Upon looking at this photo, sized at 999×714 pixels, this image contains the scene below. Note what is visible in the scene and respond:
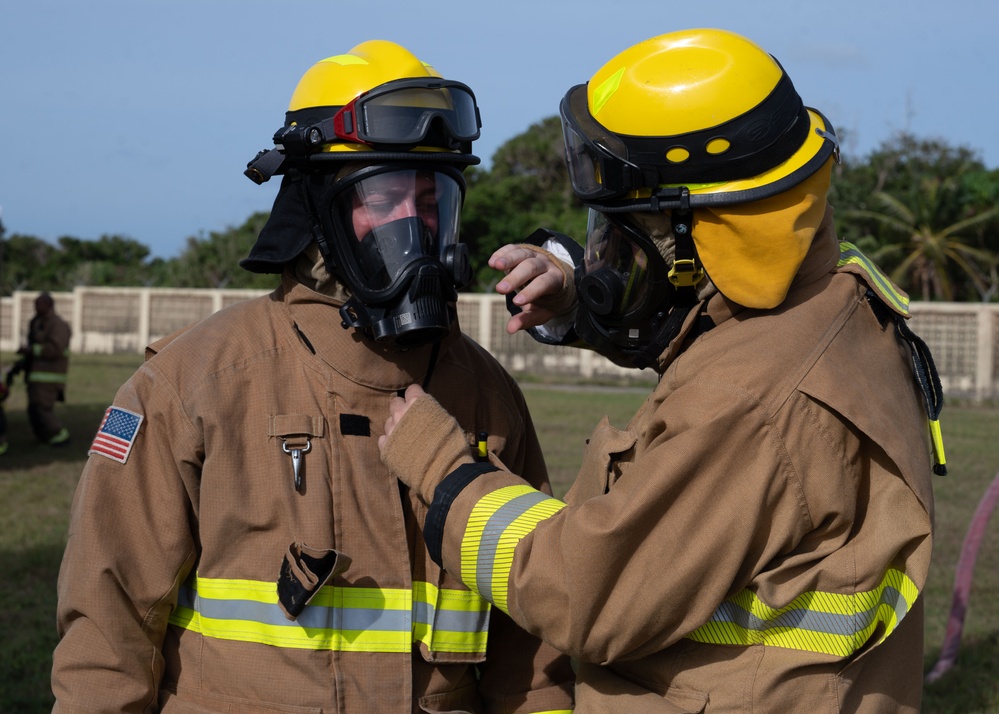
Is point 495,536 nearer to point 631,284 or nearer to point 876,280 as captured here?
point 631,284

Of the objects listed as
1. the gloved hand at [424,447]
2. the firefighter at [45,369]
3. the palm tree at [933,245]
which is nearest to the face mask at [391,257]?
the gloved hand at [424,447]

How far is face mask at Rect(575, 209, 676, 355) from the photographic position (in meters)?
2.14

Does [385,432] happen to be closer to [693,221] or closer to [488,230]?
[693,221]

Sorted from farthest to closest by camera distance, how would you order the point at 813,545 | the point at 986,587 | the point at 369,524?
1. the point at 986,587
2. the point at 369,524
3. the point at 813,545

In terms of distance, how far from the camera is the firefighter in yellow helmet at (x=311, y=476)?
212cm

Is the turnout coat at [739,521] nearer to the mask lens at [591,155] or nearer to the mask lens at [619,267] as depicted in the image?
the mask lens at [619,267]

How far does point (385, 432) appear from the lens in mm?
2244

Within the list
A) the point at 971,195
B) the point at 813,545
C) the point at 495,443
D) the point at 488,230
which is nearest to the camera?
the point at 813,545

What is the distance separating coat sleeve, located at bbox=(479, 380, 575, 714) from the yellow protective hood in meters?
0.76

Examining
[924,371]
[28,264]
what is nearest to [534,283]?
[924,371]

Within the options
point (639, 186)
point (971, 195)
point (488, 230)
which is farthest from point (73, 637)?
point (488, 230)

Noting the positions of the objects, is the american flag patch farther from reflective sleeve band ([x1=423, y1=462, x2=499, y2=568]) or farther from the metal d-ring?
reflective sleeve band ([x1=423, y1=462, x2=499, y2=568])

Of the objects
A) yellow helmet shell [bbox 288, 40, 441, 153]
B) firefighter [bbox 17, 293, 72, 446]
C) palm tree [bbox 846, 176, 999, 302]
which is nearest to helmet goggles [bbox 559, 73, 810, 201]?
yellow helmet shell [bbox 288, 40, 441, 153]

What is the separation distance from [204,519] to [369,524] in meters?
0.33
